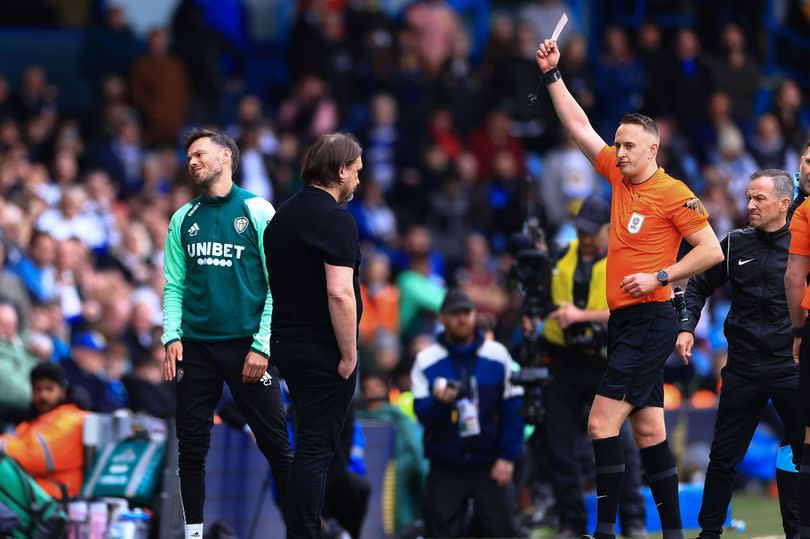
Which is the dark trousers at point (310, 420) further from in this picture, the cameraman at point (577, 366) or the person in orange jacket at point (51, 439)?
the person in orange jacket at point (51, 439)

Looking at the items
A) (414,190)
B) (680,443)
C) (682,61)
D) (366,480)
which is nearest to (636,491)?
(366,480)

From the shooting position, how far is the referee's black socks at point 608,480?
8.26 m

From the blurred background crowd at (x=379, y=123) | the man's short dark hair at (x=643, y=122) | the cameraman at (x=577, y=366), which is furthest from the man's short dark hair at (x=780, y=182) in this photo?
the blurred background crowd at (x=379, y=123)

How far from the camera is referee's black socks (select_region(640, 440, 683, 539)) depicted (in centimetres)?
844

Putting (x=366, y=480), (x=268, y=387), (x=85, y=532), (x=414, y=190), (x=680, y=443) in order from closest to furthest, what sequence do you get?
1. (x=268, y=387)
2. (x=85, y=532)
3. (x=366, y=480)
4. (x=680, y=443)
5. (x=414, y=190)

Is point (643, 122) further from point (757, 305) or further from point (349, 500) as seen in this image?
point (349, 500)

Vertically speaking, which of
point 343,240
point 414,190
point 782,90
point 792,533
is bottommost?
point 792,533

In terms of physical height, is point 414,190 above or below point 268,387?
above

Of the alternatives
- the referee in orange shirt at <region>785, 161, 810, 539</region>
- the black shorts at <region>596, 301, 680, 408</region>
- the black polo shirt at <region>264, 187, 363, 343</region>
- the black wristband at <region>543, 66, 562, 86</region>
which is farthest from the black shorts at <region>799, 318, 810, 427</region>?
the black polo shirt at <region>264, 187, 363, 343</region>

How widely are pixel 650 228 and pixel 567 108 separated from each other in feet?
2.77

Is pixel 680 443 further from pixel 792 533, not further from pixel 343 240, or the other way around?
pixel 343 240

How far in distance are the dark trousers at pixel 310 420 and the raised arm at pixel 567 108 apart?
6.01 feet

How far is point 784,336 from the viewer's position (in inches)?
341

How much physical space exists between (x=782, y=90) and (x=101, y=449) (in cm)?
Result: 1269
